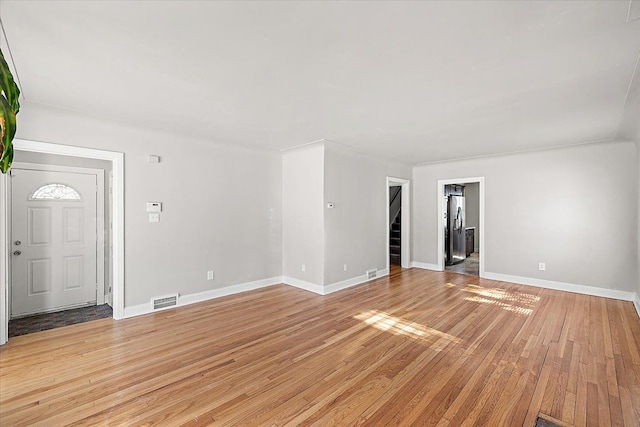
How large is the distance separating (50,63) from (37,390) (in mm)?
2535

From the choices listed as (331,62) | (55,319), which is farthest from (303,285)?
(331,62)

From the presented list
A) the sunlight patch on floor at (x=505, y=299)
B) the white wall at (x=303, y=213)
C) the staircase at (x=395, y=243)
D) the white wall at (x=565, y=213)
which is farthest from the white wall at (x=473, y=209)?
the white wall at (x=303, y=213)

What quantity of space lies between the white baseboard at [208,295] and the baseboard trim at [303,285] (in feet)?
0.50

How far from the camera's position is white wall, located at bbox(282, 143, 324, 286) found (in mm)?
4875

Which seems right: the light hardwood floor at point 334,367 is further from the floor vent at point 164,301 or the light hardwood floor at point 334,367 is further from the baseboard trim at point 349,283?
the baseboard trim at point 349,283

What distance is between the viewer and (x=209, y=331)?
11.0 feet

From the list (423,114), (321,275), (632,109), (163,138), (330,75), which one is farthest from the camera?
(321,275)

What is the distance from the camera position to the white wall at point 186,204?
3564 millimetres

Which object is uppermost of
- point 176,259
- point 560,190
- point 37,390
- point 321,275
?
point 560,190

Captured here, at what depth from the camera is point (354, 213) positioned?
541cm

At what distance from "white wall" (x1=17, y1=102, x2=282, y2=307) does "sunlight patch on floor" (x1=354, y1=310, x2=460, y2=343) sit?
2268mm

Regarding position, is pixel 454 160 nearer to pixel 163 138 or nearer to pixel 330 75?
pixel 330 75

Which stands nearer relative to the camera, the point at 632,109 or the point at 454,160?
the point at 632,109

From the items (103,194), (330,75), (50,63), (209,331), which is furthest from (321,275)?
(50,63)
